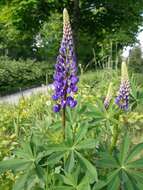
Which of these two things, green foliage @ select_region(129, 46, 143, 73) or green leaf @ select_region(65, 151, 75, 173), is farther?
green foliage @ select_region(129, 46, 143, 73)

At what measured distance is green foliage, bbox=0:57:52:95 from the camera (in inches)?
1084

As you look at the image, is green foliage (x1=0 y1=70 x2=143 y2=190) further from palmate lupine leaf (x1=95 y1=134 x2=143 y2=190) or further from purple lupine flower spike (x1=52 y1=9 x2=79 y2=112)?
purple lupine flower spike (x1=52 y1=9 x2=79 y2=112)

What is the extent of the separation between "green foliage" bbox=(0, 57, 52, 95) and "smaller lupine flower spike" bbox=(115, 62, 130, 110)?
2348cm

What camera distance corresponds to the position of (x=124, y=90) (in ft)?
9.42

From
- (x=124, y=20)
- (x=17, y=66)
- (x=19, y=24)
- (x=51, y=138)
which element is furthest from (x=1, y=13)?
(x=51, y=138)

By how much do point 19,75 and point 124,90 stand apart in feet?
87.7

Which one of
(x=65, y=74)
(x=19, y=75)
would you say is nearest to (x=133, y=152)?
(x=65, y=74)

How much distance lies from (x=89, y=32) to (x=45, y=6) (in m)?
3.25

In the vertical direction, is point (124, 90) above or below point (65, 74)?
below

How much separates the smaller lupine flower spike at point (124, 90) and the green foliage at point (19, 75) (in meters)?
23.5

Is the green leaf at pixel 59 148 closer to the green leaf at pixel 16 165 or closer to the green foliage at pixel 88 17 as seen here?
the green leaf at pixel 16 165

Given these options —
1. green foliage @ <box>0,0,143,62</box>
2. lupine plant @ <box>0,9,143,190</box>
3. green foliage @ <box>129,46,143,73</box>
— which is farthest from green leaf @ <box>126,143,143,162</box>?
green foliage @ <box>0,0,143,62</box>

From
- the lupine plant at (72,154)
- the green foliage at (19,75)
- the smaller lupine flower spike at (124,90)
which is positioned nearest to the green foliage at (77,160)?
the lupine plant at (72,154)

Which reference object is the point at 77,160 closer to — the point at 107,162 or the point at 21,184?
the point at 107,162
